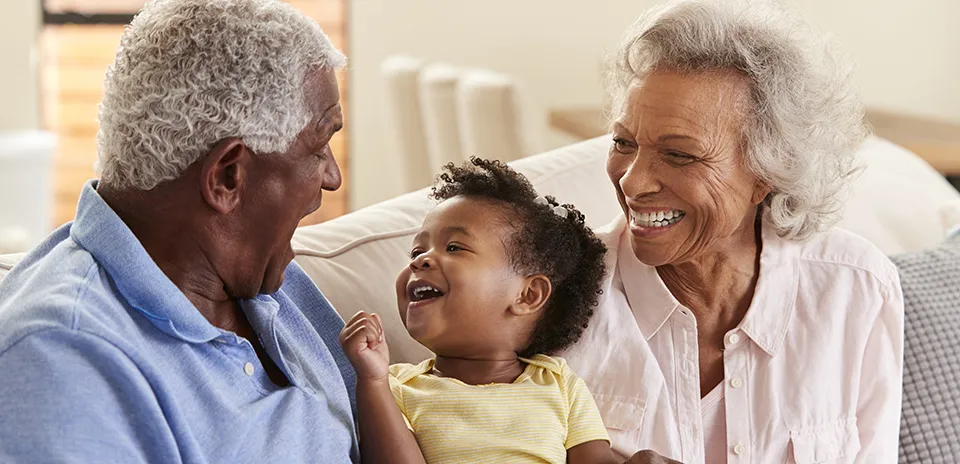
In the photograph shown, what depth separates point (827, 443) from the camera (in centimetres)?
179

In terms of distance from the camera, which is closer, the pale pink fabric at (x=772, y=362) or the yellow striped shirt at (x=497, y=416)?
the yellow striped shirt at (x=497, y=416)

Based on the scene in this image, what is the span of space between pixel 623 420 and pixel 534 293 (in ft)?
0.77

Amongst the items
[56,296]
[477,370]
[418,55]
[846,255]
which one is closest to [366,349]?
[477,370]

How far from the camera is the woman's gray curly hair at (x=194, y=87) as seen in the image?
1.21m

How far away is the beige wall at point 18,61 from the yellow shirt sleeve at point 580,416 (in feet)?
15.5

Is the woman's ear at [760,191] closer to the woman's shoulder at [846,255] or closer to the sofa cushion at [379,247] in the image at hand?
the woman's shoulder at [846,255]

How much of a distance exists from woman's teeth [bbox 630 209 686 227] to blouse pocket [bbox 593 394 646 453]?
10.6 inches

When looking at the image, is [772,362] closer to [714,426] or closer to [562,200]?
[714,426]

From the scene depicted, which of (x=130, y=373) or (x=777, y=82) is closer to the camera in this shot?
(x=130, y=373)

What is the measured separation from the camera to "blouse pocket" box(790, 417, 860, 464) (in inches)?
69.8

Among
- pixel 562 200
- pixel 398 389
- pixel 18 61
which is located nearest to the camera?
pixel 398 389

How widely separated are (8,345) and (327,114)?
1.43 ft

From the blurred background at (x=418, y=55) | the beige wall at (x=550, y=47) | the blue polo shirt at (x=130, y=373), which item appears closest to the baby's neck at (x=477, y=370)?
the blue polo shirt at (x=130, y=373)

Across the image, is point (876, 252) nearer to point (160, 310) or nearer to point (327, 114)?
point (327, 114)
